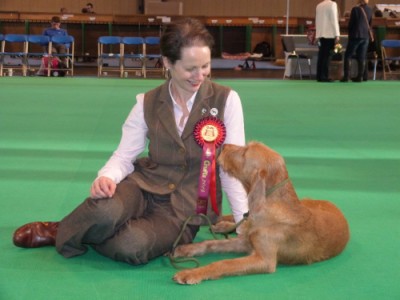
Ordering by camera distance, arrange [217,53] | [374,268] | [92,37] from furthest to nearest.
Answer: [217,53] < [92,37] < [374,268]

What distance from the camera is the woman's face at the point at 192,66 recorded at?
307 centimetres

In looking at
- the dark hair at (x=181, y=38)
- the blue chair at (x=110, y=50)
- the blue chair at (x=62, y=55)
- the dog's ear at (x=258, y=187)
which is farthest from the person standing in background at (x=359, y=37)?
the dog's ear at (x=258, y=187)

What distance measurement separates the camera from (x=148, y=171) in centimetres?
335

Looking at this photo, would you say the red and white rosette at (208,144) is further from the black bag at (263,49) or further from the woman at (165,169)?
the black bag at (263,49)

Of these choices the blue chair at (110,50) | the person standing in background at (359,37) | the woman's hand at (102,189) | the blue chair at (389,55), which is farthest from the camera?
the blue chair at (110,50)

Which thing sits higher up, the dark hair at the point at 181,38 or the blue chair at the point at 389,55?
the dark hair at the point at 181,38

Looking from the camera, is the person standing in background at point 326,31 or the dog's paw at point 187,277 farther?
the person standing in background at point 326,31

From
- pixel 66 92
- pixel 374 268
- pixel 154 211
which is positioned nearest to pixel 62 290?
pixel 154 211

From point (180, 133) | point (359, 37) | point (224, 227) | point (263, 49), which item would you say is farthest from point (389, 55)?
point (180, 133)

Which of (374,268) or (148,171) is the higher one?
(148,171)

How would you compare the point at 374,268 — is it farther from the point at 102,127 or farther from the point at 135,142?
the point at 102,127

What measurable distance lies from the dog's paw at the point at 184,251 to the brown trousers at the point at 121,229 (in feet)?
0.15

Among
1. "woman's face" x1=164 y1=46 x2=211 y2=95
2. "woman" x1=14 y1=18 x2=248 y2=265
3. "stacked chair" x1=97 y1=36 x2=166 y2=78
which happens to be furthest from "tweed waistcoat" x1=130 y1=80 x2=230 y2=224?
"stacked chair" x1=97 y1=36 x2=166 y2=78

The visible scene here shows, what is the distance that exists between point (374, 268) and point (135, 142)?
131 centimetres
